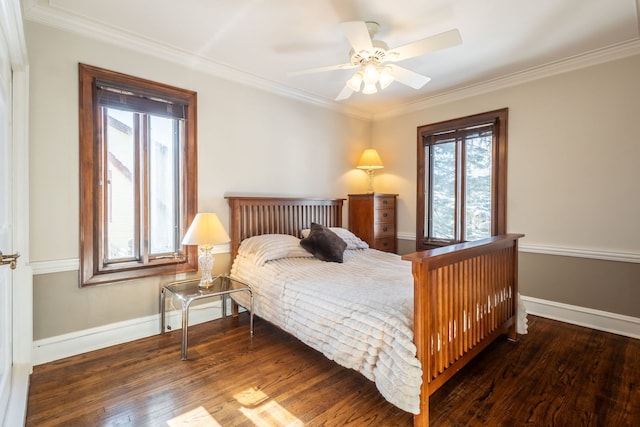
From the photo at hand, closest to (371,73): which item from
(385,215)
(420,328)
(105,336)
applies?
(420,328)

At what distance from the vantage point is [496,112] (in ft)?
11.9

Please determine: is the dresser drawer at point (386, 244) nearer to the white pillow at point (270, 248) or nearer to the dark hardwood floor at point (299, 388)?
the white pillow at point (270, 248)

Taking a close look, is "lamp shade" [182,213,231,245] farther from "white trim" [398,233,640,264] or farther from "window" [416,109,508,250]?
"white trim" [398,233,640,264]

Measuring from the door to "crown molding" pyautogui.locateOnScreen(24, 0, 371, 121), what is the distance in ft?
1.95

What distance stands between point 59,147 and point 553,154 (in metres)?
4.46

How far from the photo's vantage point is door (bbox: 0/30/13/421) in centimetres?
165

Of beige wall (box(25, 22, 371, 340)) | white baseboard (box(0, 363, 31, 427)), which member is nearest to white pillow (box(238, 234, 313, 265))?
beige wall (box(25, 22, 371, 340))

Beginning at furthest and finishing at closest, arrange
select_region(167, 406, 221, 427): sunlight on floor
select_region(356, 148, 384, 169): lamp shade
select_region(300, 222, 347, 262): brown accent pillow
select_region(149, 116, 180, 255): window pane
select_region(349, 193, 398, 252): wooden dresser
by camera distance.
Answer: select_region(356, 148, 384, 169): lamp shade, select_region(349, 193, 398, 252): wooden dresser, select_region(300, 222, 347, 262): brown accent pillow, select_region(149, 116, 180, 255): window pane, select_region(167, 406, 221, 427): sunlight on floor

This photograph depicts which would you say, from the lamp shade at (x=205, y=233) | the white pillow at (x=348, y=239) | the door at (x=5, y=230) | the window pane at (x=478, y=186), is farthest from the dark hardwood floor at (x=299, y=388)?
the window pane at (x=478, y=186)

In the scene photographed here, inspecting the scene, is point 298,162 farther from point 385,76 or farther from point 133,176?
point 133,176

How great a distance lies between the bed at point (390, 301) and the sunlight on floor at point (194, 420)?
0.76 m

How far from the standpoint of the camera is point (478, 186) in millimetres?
3826

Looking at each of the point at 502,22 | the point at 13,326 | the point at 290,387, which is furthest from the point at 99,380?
the point at 502,22

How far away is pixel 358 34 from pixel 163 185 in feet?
7.08
